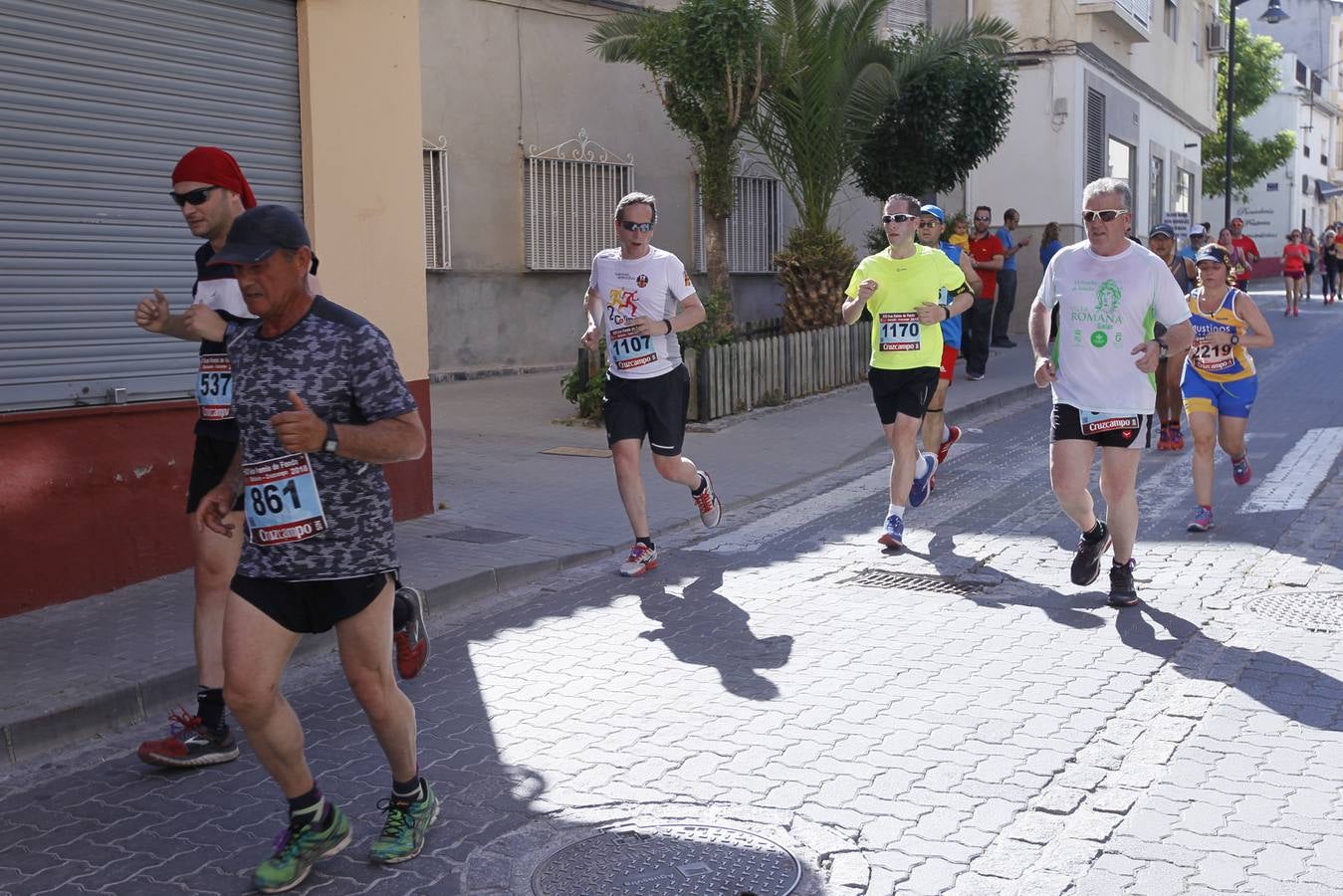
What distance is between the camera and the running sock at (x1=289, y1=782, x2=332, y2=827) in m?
4.01

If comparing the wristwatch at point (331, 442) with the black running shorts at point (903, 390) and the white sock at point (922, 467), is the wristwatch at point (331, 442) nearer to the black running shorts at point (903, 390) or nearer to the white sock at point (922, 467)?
the black running shorts at point (903, 390)

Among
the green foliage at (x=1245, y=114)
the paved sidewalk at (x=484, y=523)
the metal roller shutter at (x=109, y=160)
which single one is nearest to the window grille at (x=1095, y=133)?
the paved sidewalk at (x=484, y=523)

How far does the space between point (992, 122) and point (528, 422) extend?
860 cm

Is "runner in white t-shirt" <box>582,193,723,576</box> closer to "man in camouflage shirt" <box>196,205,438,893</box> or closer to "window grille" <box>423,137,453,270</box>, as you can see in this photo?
"man in camouflage shirt" <box>196,205,438,893</box>

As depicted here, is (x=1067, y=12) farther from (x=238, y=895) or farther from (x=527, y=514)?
(x=238, y=895)

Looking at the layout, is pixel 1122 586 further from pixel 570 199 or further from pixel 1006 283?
pixel 1006 283

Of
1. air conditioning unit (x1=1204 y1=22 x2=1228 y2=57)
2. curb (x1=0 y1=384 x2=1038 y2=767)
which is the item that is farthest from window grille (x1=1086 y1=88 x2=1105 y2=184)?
curb (x1=0 y1=384 x2=1038 y2=767)

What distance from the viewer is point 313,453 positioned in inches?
150

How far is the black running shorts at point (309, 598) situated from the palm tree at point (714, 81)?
10.7 meters

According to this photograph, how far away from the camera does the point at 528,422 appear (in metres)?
13.8

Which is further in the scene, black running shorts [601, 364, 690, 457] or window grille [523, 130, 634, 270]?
window grille [523, 130, 634, 270]

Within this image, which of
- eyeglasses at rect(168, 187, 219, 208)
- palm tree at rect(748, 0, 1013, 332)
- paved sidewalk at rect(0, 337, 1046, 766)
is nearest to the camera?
eyeglasses at rect(168, 187, 219, 208)

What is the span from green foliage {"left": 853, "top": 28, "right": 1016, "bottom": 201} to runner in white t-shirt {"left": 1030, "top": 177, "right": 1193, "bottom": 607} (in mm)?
11428

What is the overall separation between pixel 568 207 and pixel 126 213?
11741 millimetres
